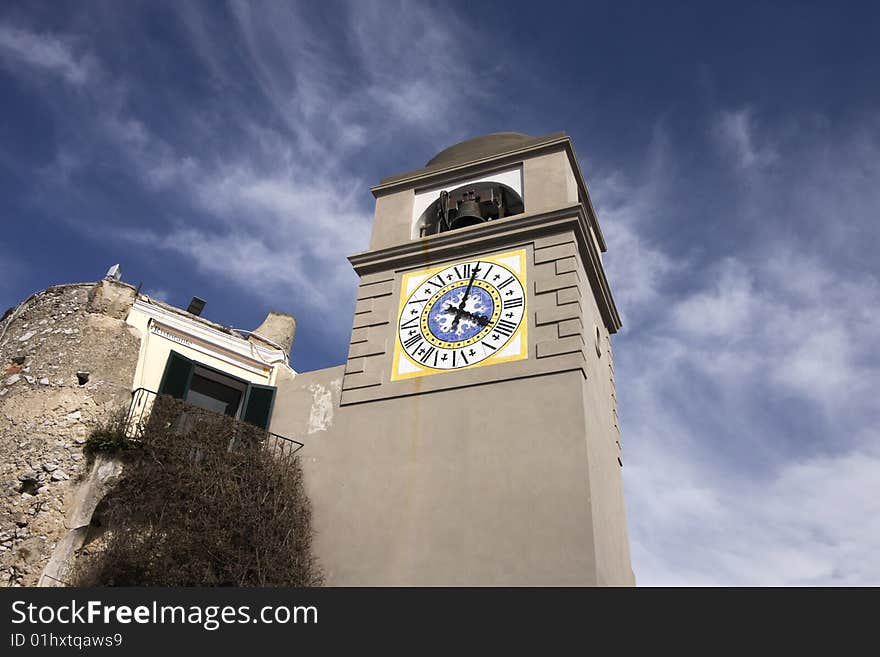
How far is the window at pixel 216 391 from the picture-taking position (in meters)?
13.6

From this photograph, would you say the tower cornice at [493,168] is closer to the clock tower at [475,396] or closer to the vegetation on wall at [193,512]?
the clock tower at [475,396]

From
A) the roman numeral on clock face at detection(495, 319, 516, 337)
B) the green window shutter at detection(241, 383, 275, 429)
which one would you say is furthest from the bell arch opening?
the green window shutter at detection(241, 383, 275, 429)

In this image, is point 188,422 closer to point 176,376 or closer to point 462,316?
point 176,376

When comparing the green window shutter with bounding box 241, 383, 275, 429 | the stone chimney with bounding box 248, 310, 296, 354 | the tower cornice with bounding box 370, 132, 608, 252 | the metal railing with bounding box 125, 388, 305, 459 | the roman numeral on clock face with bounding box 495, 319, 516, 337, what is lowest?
the metal railing with bounding box 125, 388, 305, 459

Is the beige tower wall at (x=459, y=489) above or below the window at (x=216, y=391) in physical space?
below

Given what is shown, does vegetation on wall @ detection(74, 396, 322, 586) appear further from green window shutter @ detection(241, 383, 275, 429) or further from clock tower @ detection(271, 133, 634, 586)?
green window shutter @ detection(241, 383, 275, 429)

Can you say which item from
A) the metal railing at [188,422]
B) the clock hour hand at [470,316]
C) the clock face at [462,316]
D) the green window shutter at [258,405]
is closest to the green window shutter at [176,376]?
the metal railing at [188,422]

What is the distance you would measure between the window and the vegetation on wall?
0.61m

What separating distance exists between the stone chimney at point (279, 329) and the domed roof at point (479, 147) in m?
4.07

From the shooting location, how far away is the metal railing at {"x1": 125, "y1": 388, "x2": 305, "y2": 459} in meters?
12.6

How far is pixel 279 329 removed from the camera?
640 inches

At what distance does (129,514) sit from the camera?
38.5ft

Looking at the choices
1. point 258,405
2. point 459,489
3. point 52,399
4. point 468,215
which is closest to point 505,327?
point 459,489

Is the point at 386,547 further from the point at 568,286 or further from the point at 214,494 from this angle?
the point at 568,286
